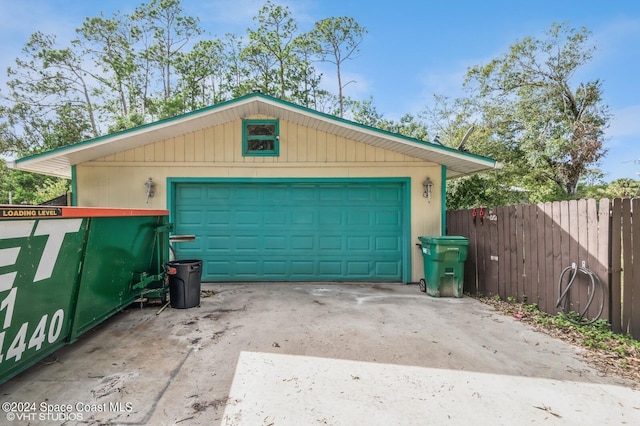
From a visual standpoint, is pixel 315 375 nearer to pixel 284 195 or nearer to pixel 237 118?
pixel 284 195

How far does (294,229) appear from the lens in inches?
264

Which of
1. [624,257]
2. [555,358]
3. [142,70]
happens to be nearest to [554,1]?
[624,257]

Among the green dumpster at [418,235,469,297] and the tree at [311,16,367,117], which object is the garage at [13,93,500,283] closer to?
the green dumpster at [418,235,469,297]

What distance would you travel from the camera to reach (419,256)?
663 cm

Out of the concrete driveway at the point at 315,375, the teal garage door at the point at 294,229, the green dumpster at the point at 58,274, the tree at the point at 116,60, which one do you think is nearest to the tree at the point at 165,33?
the tree at the point at 116,60

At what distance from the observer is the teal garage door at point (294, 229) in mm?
6629

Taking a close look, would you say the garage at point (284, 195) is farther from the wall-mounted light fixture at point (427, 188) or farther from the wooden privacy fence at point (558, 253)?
the wooden privacy fence at point (558, 253)

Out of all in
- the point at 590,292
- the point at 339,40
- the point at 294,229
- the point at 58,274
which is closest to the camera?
the point at 58,274

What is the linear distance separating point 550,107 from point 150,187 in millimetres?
16511

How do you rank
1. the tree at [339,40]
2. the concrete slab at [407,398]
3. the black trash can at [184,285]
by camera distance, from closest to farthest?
1. the concrete slab at [407,398]
2. the black trash can at [184,285]
3. the tree at [339,40]

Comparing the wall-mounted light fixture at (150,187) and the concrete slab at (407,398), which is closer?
the concrete slab at (407,398)

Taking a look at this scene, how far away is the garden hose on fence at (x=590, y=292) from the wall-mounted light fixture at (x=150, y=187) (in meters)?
6.99

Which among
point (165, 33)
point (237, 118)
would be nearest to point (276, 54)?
point (165, 33)

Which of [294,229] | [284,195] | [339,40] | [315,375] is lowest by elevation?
[315,375]
